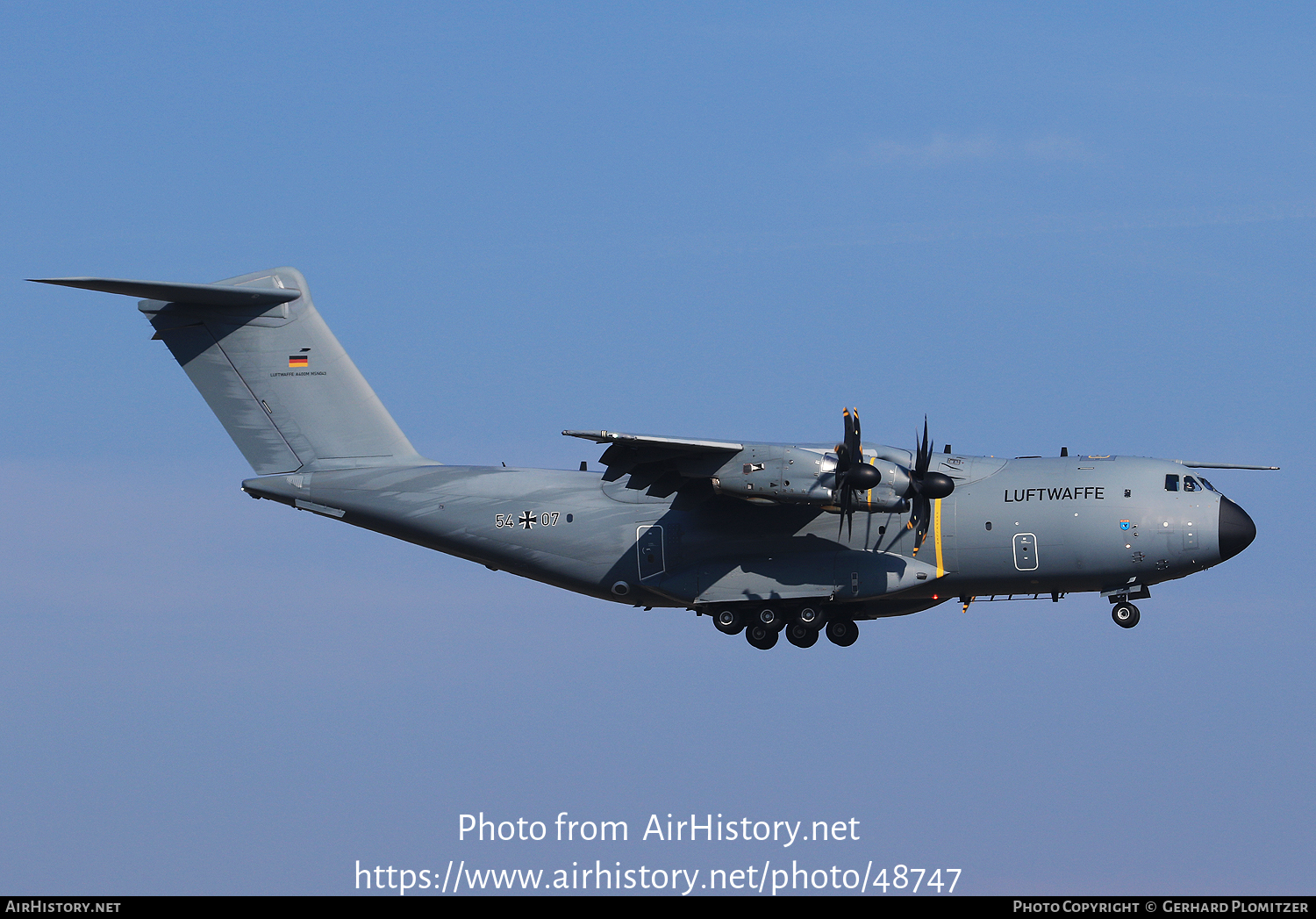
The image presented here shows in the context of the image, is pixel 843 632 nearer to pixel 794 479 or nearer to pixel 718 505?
pixel 718 505

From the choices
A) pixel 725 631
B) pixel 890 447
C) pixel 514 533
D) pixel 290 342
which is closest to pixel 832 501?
pixel 890 447

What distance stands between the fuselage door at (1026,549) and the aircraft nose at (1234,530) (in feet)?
9.50

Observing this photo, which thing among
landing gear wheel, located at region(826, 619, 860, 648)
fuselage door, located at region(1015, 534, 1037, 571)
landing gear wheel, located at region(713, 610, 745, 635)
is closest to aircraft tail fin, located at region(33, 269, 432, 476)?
landing gear wheel, located at region(713, 610, 745, 635)

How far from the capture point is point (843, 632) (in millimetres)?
28609

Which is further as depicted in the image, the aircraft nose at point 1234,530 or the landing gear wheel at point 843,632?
the landing gear wheel at point 843,632

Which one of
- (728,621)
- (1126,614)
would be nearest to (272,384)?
(728,621)

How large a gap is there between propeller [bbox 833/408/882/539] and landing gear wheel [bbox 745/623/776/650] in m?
3.15

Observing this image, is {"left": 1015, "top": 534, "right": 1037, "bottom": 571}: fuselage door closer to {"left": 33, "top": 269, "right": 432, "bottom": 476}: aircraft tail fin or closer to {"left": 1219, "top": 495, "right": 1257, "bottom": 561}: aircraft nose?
{"left": 1219, "top": 495, "right": 1257, "bottom": 561}: aircraft nose

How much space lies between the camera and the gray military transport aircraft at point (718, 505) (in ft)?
86.9

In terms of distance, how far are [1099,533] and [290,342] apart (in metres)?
14.2

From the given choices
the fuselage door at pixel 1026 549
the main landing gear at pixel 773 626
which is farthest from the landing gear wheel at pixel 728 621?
the fuselage door at pixel 1026 549

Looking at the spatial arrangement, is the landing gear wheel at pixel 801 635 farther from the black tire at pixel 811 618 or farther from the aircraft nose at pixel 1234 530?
the aircraft nose at pixel 1234 530

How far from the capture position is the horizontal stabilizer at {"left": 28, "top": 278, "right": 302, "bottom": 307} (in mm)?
27719
